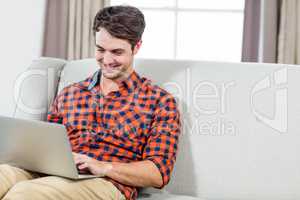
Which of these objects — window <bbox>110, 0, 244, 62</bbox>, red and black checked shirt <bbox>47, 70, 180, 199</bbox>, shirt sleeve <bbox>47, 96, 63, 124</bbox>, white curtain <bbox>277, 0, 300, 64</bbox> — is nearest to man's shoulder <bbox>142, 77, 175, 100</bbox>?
red and black checked shirt <bbox>47, 70, 180, 199</bbox>

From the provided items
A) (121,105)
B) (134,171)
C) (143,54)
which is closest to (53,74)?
(121,105)

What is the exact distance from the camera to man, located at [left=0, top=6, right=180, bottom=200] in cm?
146

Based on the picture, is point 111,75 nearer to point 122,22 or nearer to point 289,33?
point 122,22

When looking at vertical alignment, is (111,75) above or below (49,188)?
above

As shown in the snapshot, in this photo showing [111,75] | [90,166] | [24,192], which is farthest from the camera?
[111,75]

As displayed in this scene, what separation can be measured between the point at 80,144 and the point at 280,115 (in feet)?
2.57

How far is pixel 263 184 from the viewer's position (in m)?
1.74

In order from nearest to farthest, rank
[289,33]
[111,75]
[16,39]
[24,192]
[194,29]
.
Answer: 1. [24,192]
2. [111,75]
3. [289,33]
4. [16,39]
5. [194,29]

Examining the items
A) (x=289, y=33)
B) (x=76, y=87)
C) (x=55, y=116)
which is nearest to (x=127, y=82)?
(x=76, y=87)

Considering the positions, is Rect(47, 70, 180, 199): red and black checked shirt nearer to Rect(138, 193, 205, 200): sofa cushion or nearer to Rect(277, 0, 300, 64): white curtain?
Rect(138, 193, 205, 200): sofa cushion

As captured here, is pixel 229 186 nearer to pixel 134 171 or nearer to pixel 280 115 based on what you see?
pixel 280 115

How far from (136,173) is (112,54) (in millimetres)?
446

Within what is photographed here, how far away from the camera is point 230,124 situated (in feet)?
5.89

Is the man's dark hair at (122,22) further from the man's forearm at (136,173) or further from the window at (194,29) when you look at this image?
the window at (194,29)
